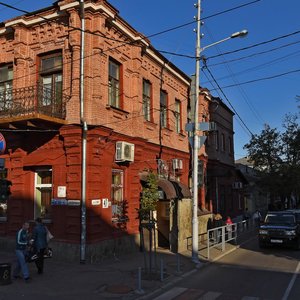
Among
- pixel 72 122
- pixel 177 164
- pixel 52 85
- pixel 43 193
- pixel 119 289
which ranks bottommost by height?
pixel 119 289

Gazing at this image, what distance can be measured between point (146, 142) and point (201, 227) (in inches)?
262

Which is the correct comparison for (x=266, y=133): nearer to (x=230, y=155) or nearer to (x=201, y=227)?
(x=230, y=155)

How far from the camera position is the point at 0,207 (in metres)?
17.5

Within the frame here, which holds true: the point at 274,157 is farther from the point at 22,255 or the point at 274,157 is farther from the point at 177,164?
the point at 22,255

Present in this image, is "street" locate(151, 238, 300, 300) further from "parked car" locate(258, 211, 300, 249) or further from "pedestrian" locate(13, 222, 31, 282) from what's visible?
"pedestrian" locate(13, 222, 31, 282)

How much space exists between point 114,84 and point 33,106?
3.63 metres

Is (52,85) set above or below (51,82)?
below

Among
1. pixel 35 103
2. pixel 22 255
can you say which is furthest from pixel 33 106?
pixel 22 255

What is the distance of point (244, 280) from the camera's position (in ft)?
39.7

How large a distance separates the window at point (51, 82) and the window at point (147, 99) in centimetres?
502

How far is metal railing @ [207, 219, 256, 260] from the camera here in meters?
18.2

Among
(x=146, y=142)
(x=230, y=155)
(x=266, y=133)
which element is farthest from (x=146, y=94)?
(x=266, y=133)

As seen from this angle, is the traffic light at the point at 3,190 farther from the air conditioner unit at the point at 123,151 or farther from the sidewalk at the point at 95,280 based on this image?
the air conditioner unit at the point at 123,151

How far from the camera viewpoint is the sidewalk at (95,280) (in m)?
9.88
